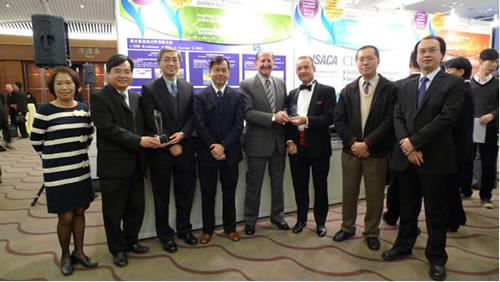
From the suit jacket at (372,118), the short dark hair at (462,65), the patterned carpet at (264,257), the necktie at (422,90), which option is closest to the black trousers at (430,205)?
the patterned carpet at (264,257)

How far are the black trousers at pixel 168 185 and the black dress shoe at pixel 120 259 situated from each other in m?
0.33

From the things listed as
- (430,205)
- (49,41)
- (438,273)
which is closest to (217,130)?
(430,205)

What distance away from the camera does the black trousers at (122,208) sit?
7.50 feet

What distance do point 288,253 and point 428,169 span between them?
121 centimetres

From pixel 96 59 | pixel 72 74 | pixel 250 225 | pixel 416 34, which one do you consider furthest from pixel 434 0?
pixel 96 59

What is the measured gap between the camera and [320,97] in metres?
2.72

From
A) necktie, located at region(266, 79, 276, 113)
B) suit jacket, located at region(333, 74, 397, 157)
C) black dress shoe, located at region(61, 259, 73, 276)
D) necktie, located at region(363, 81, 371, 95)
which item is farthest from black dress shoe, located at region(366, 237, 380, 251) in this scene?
black dress shoe, located at region(61, 259, 73, 276)

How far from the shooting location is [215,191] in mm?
2729

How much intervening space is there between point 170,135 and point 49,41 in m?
2.02

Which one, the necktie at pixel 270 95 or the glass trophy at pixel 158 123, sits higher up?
the necktie at pixel 270 95

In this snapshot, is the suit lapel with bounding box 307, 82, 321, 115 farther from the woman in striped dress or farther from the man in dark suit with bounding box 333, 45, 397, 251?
the woman in striped dress

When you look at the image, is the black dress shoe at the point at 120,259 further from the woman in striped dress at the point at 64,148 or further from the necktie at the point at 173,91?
the necktie at the point at 173,91

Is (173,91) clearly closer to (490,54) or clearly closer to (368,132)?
(368,132)

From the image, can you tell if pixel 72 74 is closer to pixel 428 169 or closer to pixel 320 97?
pixel 320 97
